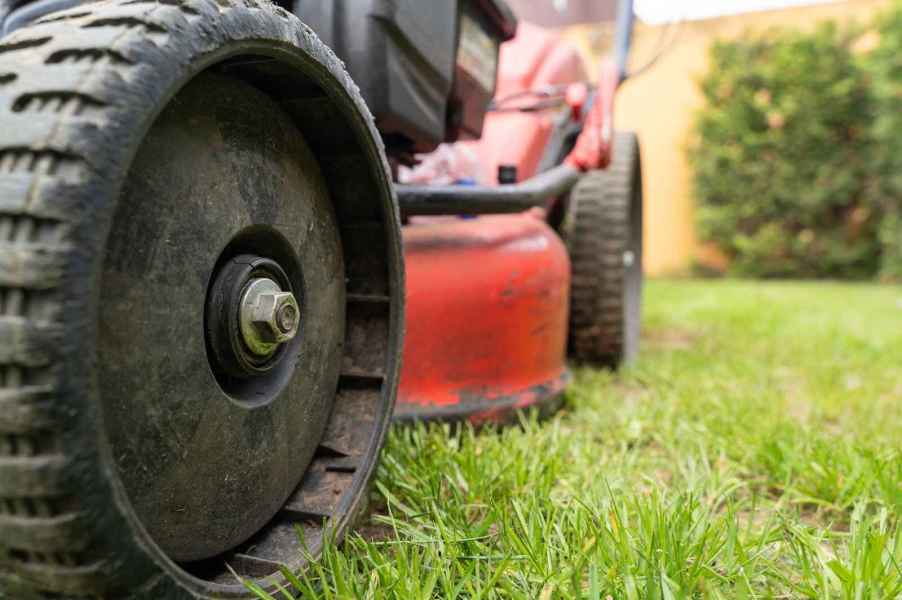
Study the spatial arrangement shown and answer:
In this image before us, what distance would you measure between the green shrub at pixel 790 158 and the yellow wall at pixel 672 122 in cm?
36

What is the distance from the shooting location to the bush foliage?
27.1 feet

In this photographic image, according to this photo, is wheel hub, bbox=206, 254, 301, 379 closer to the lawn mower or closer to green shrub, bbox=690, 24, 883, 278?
the lawn mower

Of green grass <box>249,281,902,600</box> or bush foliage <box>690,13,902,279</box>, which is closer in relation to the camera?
green grass <box>249,281,902,600</box>

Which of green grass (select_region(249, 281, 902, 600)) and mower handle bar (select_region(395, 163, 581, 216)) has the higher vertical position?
mower handle bar (select_region(395, 163, 581, 216))

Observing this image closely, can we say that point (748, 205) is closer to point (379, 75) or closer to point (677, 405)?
point (677, 405)

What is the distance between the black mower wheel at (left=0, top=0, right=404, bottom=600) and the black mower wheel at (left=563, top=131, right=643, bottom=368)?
1.20 m

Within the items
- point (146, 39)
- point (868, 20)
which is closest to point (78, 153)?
point (146, 39)

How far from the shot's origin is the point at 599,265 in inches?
83.4

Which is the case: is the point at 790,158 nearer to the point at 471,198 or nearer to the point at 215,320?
the point at 471,198

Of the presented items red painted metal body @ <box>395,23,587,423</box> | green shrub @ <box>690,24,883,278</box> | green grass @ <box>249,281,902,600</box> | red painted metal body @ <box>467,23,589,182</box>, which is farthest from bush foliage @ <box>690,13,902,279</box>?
red painted metal body @ <box>395,23,587,423</box>

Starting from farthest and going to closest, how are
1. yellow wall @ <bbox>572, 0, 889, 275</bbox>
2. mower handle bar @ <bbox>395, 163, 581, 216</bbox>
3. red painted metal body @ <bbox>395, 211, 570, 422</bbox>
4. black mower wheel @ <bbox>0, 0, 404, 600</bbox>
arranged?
yellow wall @ <bbox>572, 0, 889, 275</bbox>, red painted metal body @ <bbox>395, 211, 570, 422</bbox>, mower handle bar @ <bbox>395, 163, 581, 216</bbox>, black mower wheel @ <bbox>0, 0, 404, 600</bbox>

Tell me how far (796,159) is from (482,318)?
26.6 ft

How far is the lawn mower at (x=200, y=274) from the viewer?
53 cm

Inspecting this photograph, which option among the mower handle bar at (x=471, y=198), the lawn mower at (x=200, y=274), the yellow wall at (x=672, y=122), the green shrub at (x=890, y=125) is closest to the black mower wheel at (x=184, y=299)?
the lawn mower at (x=200, y=274)
